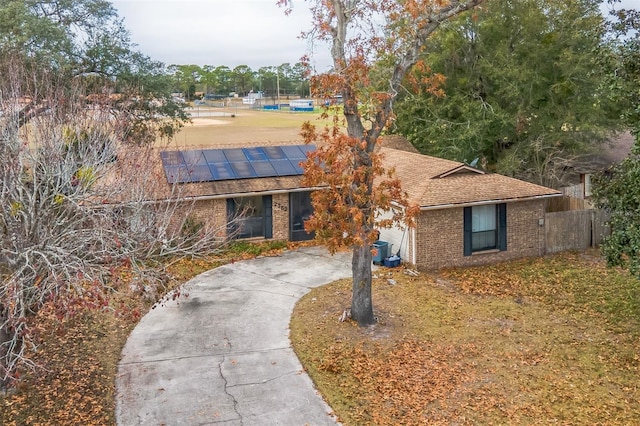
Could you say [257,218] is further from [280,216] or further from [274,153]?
[274,153]

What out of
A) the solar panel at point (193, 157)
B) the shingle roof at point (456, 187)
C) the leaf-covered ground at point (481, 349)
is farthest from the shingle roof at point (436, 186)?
the leaf-covered ground at point (481, 349)

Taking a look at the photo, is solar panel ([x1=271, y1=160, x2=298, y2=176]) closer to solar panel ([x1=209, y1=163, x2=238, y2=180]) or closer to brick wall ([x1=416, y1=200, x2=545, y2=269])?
solar panel ([x1=209, y1=163, x2=238, y2=180])

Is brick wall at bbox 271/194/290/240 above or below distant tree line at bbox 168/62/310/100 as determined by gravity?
below

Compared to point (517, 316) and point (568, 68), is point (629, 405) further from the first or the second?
point (568, 68)

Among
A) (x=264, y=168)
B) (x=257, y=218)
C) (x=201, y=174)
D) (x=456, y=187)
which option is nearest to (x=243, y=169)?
(x=264, y=168)

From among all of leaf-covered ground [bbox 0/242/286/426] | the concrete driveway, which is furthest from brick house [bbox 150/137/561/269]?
leaf-covered ground [bbox 0/242/286/426]

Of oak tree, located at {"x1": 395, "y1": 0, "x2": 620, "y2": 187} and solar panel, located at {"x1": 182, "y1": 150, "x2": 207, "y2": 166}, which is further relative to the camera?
oak tree, located at {"x1": 395, "y1": 0, "x2": 620, "y2": 187}

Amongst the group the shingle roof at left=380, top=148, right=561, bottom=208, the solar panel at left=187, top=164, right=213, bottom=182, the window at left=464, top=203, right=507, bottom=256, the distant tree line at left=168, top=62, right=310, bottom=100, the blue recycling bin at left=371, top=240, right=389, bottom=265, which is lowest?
the blue recycling bin at left=371, top=240, right=389, bottom=265

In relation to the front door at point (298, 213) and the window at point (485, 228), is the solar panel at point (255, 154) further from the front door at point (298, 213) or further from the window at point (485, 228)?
the window at point (485, 228)
